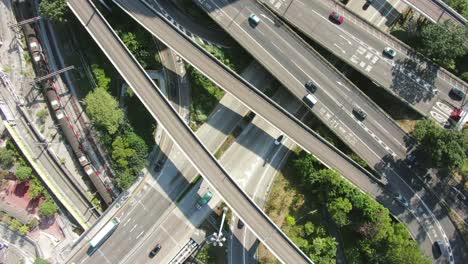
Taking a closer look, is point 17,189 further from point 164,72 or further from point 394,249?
point 394,249

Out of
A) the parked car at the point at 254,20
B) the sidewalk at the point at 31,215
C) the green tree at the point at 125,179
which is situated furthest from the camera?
the sidewalk at the point at 31,215

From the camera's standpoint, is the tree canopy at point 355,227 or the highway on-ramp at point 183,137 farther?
the highway on-ramp at point 183,137

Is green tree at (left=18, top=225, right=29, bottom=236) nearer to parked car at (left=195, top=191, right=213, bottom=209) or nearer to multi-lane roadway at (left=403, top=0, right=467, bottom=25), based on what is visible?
parked car at (left=195, top=191, right=213, bottom=209)

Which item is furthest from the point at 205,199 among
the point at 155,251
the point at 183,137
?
the point at 155,251

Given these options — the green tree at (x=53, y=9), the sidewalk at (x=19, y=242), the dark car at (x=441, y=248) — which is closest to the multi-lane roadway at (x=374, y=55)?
the dark car at (x=441, y=248)

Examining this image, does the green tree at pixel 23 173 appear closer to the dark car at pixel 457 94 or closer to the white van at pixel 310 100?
the white van at pixel 310 100

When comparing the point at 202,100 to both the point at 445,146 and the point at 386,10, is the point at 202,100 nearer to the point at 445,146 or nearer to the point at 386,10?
the point at 386,10

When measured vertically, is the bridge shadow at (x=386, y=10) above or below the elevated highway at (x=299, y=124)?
above
